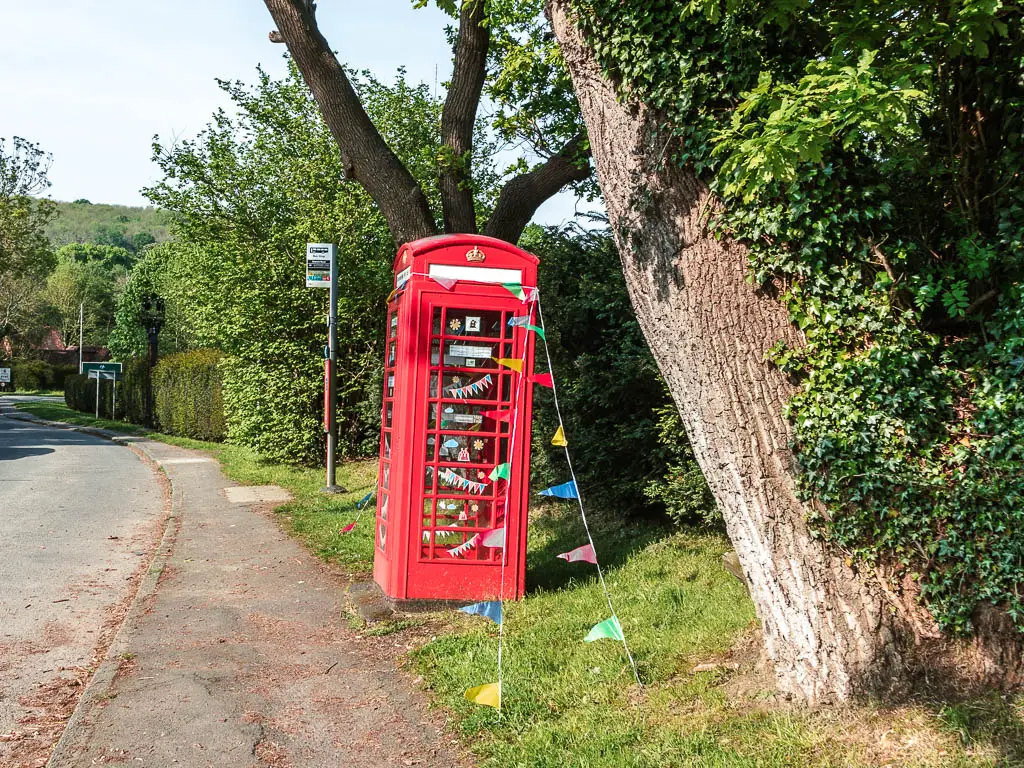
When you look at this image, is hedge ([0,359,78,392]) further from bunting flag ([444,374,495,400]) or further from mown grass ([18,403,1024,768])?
mown grass ([18,403,1024,768])

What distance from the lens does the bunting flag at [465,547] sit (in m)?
7.04

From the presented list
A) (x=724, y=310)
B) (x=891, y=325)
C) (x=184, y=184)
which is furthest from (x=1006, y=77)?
(x=184, y=184)

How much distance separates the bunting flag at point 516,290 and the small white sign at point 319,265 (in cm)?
730

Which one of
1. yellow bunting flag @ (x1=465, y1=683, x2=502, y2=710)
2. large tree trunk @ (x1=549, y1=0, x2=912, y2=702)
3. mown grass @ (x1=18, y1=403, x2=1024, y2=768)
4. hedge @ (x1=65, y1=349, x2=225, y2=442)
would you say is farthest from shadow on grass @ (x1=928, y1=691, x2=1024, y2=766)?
hedge @ (x1=65, y1=349, x2=225, y2=442)

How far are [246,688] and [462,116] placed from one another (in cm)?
744

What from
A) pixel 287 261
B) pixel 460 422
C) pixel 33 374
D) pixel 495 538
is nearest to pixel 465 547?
pixel 495 538

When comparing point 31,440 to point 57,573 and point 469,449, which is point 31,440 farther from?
point 469,449

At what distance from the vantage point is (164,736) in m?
4.74

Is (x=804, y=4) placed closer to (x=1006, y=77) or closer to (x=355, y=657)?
(x=1006, y=77)

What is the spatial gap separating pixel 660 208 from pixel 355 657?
362 centimetres

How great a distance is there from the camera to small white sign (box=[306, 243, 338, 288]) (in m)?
13.6

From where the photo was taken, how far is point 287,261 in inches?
690

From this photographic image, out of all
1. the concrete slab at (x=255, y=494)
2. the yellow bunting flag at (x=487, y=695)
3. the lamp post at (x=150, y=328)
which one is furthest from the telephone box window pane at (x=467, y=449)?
the lamp post at (x=150, y=328)

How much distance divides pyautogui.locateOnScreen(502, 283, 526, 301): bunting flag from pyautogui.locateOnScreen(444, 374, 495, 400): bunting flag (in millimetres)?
665
